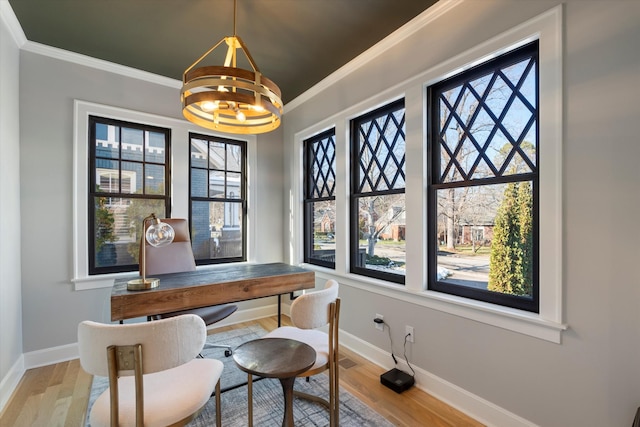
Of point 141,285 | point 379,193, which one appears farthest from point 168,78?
point 379,193

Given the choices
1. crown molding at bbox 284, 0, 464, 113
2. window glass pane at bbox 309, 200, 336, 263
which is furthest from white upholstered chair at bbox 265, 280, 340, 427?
crown molding at bbox 284, 0, 464, 113

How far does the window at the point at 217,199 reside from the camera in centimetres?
344

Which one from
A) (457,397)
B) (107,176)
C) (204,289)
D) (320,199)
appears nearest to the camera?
(204,289)

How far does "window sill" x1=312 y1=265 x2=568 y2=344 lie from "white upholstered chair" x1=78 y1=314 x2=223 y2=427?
1.56m

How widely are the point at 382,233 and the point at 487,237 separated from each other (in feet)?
3.06

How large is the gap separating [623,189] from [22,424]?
3582 mm

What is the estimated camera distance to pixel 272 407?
197cm

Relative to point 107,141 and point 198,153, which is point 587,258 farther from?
point 107,141

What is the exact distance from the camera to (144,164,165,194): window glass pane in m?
3.13

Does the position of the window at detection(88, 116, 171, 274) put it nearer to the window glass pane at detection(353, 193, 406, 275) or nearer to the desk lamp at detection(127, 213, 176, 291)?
the desk lamp at detection(127, 213, 176, 291)

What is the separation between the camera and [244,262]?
147 inches

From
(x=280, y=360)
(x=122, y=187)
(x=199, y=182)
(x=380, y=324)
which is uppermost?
(x=199, y=182)

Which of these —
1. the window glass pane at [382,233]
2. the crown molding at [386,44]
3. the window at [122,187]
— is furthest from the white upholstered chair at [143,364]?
the crown molding at [386,44]

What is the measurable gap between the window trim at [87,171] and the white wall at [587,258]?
291 cm
